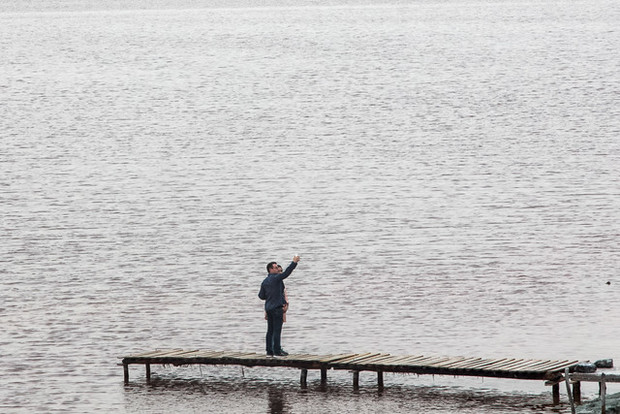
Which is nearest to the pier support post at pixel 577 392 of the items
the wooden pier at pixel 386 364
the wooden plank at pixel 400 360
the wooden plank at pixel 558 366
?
the wooden pier at pixel 386 364

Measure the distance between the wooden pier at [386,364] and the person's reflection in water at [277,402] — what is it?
58cm

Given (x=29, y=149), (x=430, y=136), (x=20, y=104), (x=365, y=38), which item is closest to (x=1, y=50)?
(x=20, y=104)

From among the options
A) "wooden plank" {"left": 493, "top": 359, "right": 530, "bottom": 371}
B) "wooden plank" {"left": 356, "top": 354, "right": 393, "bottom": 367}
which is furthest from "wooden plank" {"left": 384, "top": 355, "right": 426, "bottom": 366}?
"wooden plank" {"left": 493, "top": 359, "right": 530, "bottom": 371}

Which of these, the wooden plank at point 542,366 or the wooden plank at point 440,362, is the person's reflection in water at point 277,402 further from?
the wooden plank at point 542,366

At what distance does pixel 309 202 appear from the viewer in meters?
56.0

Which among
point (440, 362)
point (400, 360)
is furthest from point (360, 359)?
point (440, 362)

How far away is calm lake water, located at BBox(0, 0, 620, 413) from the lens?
1132 inches

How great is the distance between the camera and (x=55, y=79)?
314 ft

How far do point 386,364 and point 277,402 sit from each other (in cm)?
239

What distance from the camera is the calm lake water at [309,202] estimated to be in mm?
28750

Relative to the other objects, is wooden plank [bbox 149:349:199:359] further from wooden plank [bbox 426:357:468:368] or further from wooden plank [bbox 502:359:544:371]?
wooden plank [bbox 502:359:544:371]

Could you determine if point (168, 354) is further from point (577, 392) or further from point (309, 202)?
point (309, 202)

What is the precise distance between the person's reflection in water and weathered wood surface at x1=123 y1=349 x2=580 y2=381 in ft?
1.90

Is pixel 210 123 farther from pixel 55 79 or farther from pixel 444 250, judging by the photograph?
pixel 444 250
